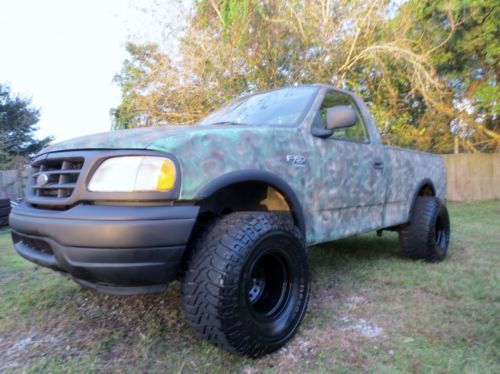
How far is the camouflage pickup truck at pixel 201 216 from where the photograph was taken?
6.22 feet

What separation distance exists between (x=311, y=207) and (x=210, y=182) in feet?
3.30

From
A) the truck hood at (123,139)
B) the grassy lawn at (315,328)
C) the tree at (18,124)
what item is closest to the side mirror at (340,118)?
the truck hood at (123,139)

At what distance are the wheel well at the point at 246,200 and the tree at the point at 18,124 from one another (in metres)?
24.9

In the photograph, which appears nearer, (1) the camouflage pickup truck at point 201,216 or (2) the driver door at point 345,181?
(1) the camouflage pickup truck at point 201,216

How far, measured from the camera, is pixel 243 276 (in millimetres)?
2062

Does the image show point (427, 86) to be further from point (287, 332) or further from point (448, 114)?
Answer: point (287, 332)

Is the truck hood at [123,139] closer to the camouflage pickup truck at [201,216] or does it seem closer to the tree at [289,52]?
the camouflage pickup truck at [201,216]

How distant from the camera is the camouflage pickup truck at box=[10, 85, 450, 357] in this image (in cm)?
190

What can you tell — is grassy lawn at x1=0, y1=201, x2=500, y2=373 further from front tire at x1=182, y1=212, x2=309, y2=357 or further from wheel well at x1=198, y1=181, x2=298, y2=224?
wheel well at x1=198, y1=181, x2=298, y2=224

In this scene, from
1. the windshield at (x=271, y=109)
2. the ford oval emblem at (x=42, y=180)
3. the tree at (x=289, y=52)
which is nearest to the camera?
the ford oval emblem at (x=42, y=180)

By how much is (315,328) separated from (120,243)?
1.43 metres

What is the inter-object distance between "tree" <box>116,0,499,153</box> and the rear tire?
6.10 m

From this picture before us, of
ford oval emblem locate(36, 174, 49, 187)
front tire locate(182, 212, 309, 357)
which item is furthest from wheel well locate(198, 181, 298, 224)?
ford oval emblem locate(36, 174, 49, 187)

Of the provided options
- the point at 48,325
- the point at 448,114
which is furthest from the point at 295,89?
the point at 448,114
